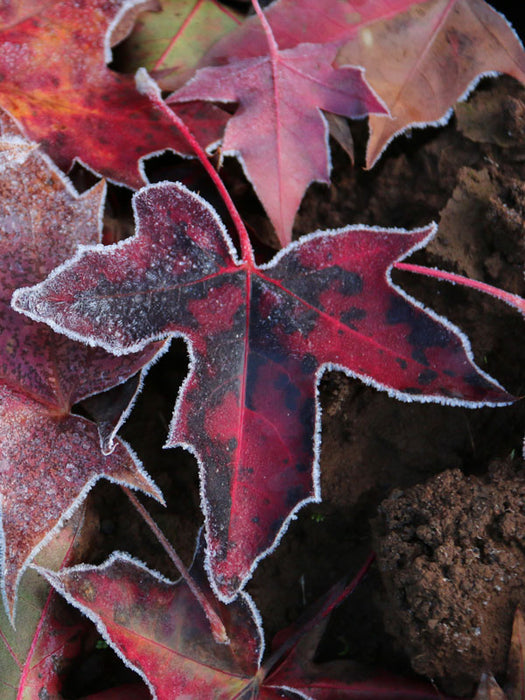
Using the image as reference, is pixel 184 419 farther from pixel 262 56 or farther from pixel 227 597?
pixel 262 56

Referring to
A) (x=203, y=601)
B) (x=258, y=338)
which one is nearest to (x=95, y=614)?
(x=203, y=601)

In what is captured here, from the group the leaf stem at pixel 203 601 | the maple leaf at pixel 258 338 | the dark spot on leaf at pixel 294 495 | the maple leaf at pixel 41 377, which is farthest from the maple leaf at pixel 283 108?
the leaf stem at pixel 203 601

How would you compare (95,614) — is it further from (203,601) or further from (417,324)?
(417,324)

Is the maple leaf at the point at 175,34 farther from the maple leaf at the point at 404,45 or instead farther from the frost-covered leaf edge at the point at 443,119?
the frost-covered leaf edge at the point at 443,119

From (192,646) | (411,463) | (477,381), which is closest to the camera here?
(477,381)

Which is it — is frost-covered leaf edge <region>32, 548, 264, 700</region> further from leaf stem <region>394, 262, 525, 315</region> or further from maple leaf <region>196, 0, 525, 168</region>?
maple leaf <region>196, 0, 525, 168</region>

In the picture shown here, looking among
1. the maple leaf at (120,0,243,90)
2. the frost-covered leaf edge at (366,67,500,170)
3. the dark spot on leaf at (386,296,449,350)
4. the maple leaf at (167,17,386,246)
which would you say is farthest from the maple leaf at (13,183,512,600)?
the maple leaf at (120,0,243,90)
